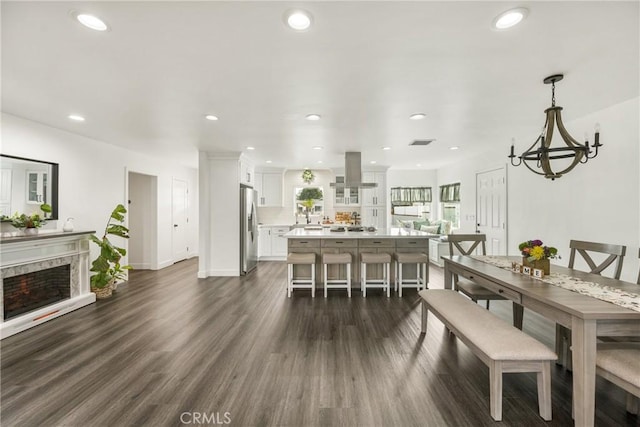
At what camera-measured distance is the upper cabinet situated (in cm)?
786

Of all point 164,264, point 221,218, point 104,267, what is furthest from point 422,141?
point 164,264

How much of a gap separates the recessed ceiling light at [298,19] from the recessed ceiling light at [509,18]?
44.6 inches

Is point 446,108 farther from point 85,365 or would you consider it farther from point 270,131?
point 85,365

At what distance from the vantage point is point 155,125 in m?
3.85

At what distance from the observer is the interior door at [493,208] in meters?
5.17

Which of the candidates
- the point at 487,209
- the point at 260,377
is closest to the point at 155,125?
the point at 260,377

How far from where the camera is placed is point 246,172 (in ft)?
20.9

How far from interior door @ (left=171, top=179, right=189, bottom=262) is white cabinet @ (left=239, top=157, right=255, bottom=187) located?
6.49 ft

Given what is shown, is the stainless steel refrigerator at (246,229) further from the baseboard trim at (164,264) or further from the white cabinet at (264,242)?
the baseboard trim at (164,264)

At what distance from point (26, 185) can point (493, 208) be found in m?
7.25

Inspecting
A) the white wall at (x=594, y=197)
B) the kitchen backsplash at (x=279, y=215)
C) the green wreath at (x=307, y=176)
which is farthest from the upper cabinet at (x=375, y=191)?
the white wall at (x=594, y=197)

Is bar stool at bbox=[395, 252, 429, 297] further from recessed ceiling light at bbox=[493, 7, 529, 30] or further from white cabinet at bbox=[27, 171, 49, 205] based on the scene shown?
white cabinet at bbox=[27, 171, 49, 205]

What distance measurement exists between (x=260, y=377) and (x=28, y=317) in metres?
2.96

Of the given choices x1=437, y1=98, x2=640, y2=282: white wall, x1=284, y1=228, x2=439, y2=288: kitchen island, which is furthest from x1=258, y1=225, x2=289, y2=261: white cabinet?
x1=437, y1=98, x2=640, y2=282: white wall
